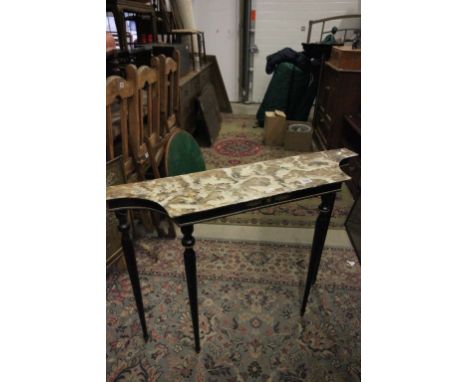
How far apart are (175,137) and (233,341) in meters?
1.09

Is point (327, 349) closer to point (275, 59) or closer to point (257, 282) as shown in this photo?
point (257, 282)

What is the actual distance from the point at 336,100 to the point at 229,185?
2.04 metres

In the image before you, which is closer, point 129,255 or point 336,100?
point 129,255

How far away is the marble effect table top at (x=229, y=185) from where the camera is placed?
81 centimetres

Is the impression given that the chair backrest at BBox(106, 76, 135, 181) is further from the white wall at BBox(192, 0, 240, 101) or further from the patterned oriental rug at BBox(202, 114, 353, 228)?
the white wall at BBox(192, 0, 240, 101)

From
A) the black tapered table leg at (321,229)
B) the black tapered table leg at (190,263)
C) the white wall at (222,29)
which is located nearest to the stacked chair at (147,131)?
the black tapered table leg at (190,263)

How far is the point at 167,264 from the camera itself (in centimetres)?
158

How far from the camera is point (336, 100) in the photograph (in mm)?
2508

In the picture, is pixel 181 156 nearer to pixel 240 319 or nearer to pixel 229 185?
pixel 229 185

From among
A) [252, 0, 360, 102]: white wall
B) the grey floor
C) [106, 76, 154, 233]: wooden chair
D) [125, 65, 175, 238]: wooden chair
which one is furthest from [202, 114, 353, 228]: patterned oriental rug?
[252, 0, 360, 102]: white wall

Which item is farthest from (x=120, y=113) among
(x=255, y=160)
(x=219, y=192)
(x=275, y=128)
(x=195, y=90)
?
(x=275, y=128)

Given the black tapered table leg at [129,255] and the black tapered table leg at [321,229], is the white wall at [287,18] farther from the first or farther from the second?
the black tapered table leg at [129,255]

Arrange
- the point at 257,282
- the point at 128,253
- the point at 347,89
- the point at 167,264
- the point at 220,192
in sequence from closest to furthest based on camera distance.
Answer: the point at 220,192 < the point at 128,253 < the point at 257,282 < the point at 167,264 < the point at 347,89

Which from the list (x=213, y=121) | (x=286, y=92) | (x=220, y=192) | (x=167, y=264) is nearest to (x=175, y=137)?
(x=167, y=264)
